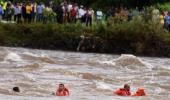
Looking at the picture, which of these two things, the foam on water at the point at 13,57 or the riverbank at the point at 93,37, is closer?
the foam on water at the point at 13,57

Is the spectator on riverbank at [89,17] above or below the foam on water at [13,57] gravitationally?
above

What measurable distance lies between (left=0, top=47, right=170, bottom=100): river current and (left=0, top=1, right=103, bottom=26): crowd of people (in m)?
2.24

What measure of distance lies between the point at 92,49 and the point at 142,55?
315cm

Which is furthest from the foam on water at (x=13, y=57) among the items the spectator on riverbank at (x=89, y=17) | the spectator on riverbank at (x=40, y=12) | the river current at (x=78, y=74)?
the spectator on riverbank at (x=89, y=17)

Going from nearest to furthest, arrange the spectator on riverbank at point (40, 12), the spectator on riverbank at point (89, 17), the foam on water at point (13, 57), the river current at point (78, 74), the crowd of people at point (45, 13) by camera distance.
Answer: the river current at point (78, 74) < the foam on water at point (13, 57) < the spectator on riverbank at point (40, 12) < the crowd of people at point (45, 13) < the spectator on riverbank at point (89, 17)

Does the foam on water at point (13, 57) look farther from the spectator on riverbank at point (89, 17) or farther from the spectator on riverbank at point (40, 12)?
the spectator on riverbank at point (89, 17)

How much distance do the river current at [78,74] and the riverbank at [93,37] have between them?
200 centimetres

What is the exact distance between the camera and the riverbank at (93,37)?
44750 millimetres

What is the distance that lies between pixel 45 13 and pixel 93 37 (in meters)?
4.07

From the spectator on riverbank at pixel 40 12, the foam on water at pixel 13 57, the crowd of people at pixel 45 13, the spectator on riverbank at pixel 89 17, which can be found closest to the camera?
the foam on water at pixel 13 57

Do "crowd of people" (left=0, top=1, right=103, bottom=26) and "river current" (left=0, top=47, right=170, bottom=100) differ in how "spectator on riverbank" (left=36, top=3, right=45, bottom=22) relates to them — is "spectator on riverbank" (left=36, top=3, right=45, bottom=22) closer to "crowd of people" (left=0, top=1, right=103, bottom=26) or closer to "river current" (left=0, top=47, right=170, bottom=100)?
"crowd of people" (left=0, top=1, right=103, bottom=26)

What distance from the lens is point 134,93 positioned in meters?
26.9

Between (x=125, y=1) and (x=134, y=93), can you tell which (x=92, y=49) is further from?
(x=134, y=93)

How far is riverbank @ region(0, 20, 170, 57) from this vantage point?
1762 inches
